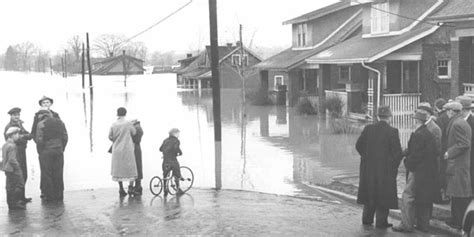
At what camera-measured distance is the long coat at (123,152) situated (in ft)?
40.3

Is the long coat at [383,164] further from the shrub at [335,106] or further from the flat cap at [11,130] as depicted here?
the shrub at [335,106]

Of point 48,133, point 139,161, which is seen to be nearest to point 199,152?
point 139,161

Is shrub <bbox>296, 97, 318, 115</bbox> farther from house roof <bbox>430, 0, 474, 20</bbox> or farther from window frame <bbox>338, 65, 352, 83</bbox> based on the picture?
house roof <bbox>430, 0, 474, 20</bbox>

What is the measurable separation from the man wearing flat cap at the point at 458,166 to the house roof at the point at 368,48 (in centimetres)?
2000

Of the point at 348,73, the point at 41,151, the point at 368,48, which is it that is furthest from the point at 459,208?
the point at 348,73

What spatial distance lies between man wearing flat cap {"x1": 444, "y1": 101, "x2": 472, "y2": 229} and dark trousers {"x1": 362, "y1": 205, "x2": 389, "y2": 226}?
898 mm

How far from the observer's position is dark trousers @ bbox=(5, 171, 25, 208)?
11.1 metres

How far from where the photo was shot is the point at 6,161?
1103cm

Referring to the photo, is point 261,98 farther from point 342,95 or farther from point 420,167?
point 420,167

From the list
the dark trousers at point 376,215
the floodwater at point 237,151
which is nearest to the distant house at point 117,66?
the floodwater at point 237,151

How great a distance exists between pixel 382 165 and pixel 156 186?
5.35 meters

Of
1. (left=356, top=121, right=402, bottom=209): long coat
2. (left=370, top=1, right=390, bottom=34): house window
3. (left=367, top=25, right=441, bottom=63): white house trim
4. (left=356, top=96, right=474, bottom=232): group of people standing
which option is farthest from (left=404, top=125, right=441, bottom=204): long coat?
(left=370, top=1, right=390, bottom=34): house window

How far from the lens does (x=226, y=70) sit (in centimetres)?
7700

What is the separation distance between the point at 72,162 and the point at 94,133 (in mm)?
8878
